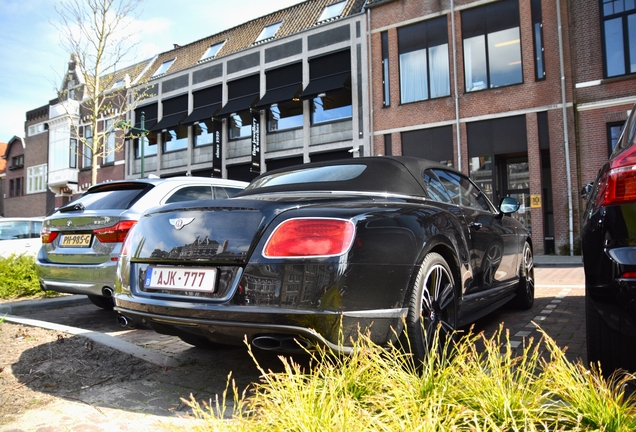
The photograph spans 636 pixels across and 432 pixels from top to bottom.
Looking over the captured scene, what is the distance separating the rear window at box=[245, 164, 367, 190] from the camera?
3512mm

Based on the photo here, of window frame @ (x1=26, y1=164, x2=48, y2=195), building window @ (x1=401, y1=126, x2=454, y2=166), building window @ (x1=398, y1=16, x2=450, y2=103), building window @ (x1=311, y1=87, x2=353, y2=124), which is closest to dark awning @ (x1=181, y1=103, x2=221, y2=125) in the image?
building window @ (x1=311, y1=87, x2=353, y2=124)

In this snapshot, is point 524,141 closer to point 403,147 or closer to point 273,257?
point 403,147

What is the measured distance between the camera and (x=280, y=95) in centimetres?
2300

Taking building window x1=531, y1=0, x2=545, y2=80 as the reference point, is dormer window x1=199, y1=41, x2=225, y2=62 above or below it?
above

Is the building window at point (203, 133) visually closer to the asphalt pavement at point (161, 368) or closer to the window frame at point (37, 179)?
the window frame at point (37, 179)

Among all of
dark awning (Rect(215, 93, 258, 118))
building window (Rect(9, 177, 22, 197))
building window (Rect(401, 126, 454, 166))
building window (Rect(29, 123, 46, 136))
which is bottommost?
building window (Rect(401, 126, 454, 166))

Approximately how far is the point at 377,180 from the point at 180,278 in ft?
4.82

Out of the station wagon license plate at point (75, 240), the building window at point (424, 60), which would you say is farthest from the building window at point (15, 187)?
the station wagon license plate at point (75, 240)

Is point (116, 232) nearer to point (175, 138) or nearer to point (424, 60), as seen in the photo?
point (424, 60)

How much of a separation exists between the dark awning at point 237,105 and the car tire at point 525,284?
20299 millimetres

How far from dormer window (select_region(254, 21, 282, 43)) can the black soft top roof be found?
23.2 meters

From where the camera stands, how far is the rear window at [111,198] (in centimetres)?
518

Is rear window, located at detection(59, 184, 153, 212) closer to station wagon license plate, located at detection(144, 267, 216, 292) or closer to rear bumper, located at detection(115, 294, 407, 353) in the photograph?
station wagon license plate, located at detection(144, 267, 216, 292)

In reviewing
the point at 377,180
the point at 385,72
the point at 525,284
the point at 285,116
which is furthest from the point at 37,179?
the point at 377,180
